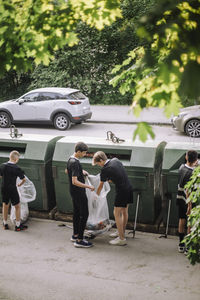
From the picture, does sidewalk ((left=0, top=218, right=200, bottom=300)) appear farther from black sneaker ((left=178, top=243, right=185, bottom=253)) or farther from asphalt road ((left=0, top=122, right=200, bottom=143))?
asphalt road ((left=0, top=122, right=200, bottom=143))

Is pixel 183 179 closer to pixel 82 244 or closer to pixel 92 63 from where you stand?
pixel 82 244

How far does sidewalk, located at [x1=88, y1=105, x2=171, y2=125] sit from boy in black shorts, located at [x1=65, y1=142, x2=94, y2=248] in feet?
28.9

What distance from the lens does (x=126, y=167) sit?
617 centimetres

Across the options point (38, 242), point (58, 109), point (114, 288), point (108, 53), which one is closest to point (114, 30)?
point (108, 53)

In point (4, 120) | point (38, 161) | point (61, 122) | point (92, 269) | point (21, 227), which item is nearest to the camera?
point (92, 269)

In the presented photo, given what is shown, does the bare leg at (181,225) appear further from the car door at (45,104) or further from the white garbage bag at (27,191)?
the car door at (45,104)

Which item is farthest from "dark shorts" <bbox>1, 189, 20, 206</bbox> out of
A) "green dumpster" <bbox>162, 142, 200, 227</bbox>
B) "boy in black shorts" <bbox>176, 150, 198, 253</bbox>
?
"boy in black shorts" <bbox>176, 150, 198, 253</bbox>

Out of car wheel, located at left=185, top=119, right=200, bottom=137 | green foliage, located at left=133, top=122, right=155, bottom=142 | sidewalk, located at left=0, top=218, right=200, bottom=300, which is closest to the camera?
green foliage, located at left=133, top=122, right=155, bottom=142

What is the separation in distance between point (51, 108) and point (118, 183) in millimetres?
8817

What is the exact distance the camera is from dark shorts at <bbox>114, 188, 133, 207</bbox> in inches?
226

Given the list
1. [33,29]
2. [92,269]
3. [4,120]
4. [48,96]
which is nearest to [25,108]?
[48,96]

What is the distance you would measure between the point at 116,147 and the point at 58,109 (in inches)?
311

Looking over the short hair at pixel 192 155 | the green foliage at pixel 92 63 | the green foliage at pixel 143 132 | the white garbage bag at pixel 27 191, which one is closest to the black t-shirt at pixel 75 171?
the white garbage bag at pixel 27 191

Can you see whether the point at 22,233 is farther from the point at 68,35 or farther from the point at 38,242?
the point at 68,35
